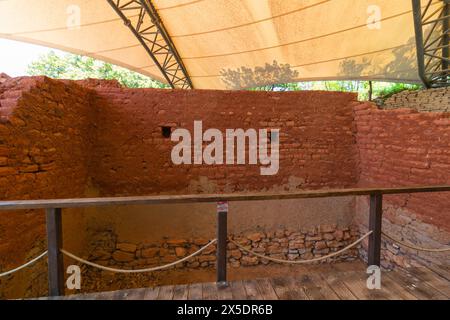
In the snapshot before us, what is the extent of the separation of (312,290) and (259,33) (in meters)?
6.82

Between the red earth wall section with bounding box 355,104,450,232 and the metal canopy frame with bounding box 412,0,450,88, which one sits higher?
the metal canopy frame with bounding box 412,0,450,88

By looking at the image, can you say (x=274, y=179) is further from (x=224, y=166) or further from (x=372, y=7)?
(x=372, y=7)

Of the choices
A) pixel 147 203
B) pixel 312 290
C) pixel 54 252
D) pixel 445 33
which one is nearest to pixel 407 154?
pixel 312 290

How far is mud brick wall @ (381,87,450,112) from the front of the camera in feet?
21.5

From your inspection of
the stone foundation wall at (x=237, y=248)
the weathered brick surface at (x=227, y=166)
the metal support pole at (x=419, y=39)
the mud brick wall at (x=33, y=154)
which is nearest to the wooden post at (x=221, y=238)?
the mud brick wall at (x=33, y=154)

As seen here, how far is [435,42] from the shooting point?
677 centimetres

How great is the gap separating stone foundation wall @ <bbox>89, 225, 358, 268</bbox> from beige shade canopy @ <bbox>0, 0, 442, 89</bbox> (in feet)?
16.1

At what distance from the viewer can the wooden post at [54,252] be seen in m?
→ 1.92

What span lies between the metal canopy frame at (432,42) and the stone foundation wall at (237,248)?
486cm

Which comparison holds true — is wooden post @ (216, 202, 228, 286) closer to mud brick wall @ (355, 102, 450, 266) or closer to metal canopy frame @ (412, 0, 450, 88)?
mud brick wall @ (355, 102, 450, 266)

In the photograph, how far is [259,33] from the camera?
718 cm

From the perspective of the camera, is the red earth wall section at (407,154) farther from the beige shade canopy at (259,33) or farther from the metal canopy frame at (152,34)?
the metal canopy frame at (152,34)

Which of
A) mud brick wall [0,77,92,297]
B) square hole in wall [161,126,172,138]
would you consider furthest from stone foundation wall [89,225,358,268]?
square hole in wall [161,126,172,138]
